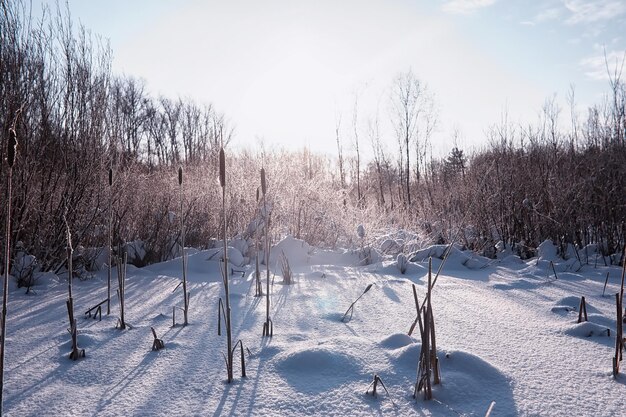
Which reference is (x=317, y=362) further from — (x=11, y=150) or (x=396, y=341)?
(x=11, y=150)

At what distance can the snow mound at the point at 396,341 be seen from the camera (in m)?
1.53

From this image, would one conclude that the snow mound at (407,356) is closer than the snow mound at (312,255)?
Yes

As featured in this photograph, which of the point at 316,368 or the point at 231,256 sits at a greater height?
the point at 231,256

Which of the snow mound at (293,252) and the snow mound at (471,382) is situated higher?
the snow mound at (293,252)

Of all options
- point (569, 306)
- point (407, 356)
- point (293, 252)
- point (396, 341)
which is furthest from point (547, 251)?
point (407, 356)

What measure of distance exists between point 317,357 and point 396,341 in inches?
14.1

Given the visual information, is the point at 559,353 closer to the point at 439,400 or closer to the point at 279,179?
the point at 439,400

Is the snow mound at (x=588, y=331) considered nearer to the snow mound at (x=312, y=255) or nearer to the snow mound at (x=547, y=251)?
the snow mound at (x=312, y=255)

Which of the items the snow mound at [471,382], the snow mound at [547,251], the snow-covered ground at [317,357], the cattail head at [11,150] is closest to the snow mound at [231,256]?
the snow-covered ground at [317,357]

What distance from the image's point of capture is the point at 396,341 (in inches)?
61.1

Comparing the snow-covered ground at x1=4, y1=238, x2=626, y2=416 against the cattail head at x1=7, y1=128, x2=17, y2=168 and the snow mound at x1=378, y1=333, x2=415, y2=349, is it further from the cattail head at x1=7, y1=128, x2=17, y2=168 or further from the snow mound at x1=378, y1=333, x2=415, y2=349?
the cattail head at x1=7, y1=128, x2=17, y2=168

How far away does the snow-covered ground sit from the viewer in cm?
112

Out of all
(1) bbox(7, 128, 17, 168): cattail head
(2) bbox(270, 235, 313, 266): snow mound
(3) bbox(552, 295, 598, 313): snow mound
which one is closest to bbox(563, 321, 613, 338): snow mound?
(3) bbox(552, 295, 598, 313): snow mound

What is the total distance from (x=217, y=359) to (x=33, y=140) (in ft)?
11.0
